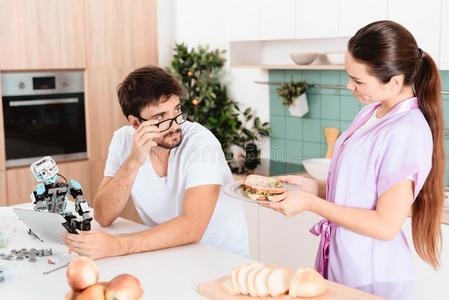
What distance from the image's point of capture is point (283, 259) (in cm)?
378

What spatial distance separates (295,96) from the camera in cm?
412

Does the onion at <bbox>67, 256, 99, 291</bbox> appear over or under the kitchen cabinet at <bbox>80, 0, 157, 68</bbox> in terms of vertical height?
under

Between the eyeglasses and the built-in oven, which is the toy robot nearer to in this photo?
the eyeglasses

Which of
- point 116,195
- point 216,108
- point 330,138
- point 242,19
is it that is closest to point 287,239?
point 330,138

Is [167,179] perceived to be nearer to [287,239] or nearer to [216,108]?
[287,239]

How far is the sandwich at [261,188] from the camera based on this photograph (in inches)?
79.4

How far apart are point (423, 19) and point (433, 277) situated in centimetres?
123

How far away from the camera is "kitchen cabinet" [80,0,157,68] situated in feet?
14.2

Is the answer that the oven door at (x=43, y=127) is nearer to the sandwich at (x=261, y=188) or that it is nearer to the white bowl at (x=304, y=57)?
the white bowl at (x=304, y=57)

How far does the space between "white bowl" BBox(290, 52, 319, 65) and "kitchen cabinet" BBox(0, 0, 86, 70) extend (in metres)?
1.42

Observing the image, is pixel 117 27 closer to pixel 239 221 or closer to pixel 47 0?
pixel 47 0

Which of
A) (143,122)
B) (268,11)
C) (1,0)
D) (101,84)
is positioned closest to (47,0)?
(1,0)

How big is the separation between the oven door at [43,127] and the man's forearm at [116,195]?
182 cm

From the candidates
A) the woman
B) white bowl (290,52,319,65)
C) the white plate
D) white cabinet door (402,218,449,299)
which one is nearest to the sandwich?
the white plate
